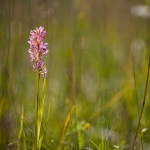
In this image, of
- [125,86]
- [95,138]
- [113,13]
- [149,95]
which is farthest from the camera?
[113,13]

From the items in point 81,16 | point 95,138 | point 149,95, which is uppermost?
point 81,16

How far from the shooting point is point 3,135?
4.58 feet

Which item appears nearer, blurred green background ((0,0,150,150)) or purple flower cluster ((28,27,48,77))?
purple flower cluster ((28,27,48,77))

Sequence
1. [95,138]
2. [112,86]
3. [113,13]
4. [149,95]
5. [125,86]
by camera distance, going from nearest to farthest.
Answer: [95,138] → [149,95] → [125,86] → [112,86] → [113,13]

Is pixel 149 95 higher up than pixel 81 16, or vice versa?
pixel 81 16

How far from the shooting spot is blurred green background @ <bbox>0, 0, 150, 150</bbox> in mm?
1400

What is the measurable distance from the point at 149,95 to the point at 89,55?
4.43 feet

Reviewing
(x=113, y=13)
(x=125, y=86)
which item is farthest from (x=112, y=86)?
(x=113, y=13)

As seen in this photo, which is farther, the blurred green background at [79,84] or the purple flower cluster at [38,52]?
the blurred green background at [79,84]

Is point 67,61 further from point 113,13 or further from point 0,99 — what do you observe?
point 0,99

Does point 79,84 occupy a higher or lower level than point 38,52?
lower

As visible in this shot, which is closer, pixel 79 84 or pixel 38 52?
pixel 38 52

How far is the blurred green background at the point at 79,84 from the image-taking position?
4.59 ft

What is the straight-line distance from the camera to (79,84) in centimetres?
229
